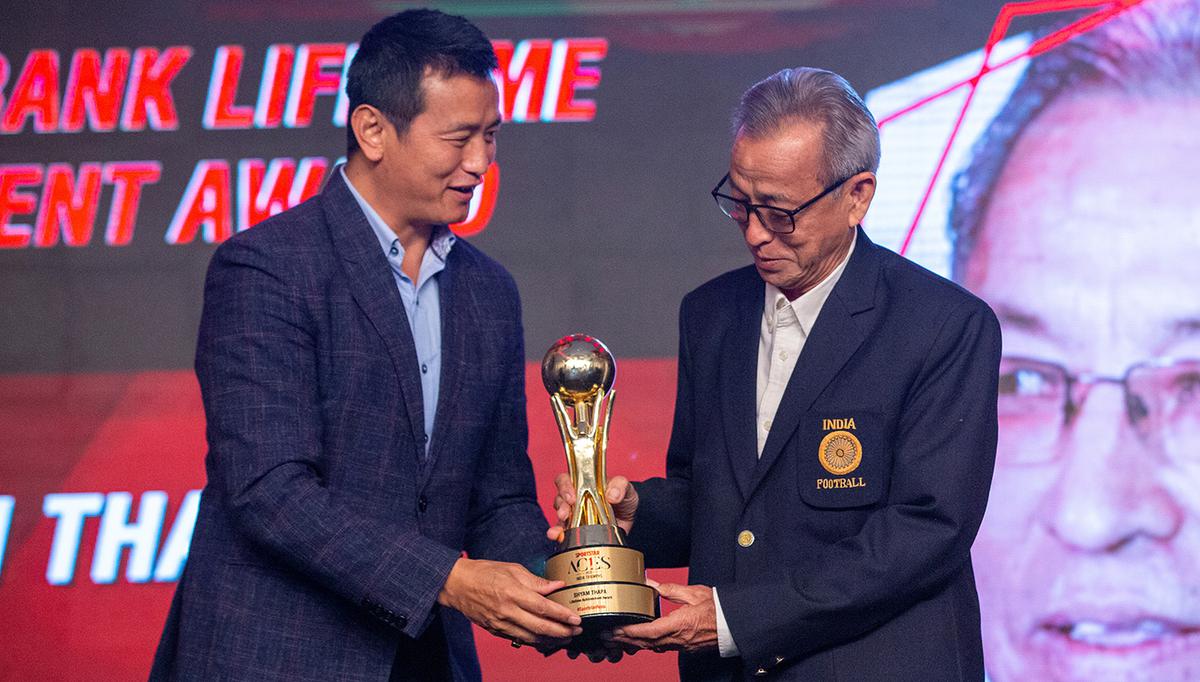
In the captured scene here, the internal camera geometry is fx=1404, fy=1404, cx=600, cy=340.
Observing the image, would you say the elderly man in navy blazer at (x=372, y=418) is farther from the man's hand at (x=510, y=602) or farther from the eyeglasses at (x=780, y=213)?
the eyeglasses at (x=780, y=213)

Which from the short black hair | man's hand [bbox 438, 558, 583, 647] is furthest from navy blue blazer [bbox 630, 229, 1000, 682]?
the short black hair

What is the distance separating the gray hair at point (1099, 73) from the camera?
13.0 ft

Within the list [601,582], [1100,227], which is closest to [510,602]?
[601,582]

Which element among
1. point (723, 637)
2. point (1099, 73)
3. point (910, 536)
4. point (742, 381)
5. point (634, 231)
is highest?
point (1099, 73)

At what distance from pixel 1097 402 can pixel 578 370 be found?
6.84 ft

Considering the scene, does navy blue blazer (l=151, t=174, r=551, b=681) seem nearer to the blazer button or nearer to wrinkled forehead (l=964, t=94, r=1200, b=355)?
the blazer button

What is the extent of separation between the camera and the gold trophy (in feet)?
7.25

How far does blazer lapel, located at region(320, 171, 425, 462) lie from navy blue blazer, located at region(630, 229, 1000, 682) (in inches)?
19.7

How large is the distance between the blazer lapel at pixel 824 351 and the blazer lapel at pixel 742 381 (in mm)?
37

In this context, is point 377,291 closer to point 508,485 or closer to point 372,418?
point 372,418

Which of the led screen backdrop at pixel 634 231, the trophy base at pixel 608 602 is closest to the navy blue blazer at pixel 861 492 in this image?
the trophy base at pixel 608 602

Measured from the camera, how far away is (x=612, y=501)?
2455 millimetres

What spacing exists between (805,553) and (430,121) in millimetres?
985

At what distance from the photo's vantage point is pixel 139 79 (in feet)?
13.2
